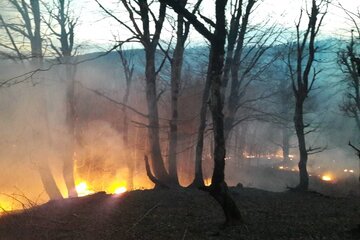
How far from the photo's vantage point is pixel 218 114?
738 cm

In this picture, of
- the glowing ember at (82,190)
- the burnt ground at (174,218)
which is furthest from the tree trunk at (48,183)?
the glowing ember at (82,190)

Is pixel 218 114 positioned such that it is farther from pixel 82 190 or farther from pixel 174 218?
pixel 82 190

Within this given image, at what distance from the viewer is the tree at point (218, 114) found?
283 inches

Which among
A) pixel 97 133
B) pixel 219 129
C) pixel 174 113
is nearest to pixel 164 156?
pixel 174 113

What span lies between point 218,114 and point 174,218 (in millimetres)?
2784

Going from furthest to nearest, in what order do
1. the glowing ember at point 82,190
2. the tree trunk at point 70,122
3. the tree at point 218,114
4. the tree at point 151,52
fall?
the glowing ember at point 82,190 → the tree trunk at point 70,122 → the tree at point 151,52 → the tree at point 218,114

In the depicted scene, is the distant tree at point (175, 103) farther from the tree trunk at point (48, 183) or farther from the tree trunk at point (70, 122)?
the tree trunk at point (70, 122)

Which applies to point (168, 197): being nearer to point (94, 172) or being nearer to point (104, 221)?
point (104, 221)

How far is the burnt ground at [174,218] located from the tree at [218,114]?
1.67ft

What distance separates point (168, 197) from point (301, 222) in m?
3.96

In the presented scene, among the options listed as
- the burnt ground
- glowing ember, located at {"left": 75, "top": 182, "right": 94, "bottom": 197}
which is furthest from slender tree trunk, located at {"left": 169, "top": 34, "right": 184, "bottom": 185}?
glowing ember, located at {"left": 75, "top": 182, "right": 94, "bottom": 197}

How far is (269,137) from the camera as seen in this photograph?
56.2 metres

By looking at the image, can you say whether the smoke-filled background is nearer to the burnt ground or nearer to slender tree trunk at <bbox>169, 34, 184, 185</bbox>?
slender tree trunk at <bbox>169, 34, 184, 185</bbox>

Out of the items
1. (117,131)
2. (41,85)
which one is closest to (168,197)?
(41,85)
